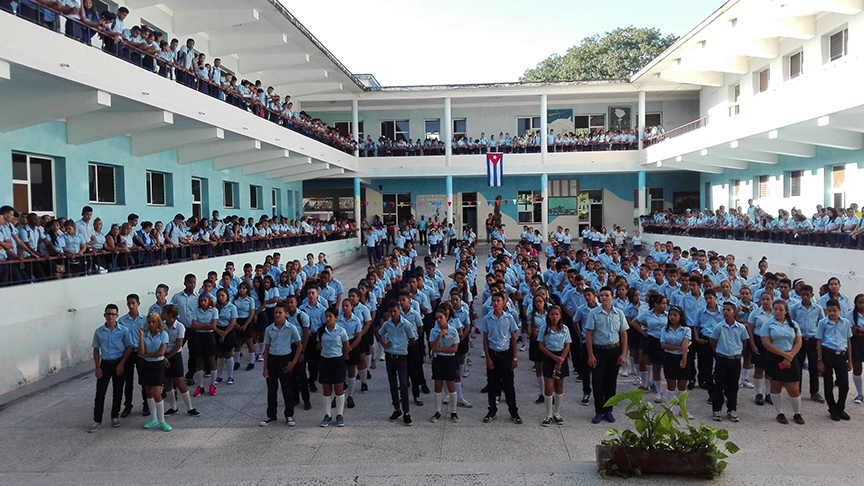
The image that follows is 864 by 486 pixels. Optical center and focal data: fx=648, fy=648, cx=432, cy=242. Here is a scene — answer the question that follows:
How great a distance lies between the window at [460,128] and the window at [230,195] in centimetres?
1351

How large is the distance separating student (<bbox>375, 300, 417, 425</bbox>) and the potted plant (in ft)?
8.82

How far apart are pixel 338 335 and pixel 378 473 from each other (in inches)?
77.4

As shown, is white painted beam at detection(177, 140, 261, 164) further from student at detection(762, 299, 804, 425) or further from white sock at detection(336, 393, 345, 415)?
student at detection(762, 299, 804, 425)

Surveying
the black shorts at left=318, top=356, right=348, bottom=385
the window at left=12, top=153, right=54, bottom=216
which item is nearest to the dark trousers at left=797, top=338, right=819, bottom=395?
the black shorts at left=318, top=356, right=348, bottom=385

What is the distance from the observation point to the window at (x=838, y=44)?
1812cm

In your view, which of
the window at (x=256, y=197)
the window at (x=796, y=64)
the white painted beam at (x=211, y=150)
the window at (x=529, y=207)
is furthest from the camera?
the window at (x=529, y=207)

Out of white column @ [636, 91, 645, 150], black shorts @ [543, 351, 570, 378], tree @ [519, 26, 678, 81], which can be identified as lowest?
black shorts @ [543, 351, 570, 378]

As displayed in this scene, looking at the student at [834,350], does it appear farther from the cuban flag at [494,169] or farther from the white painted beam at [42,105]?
the cuban flag at [494,169]

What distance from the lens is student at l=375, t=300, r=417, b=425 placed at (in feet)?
26.2

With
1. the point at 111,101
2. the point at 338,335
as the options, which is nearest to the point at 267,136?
the point at 111,101

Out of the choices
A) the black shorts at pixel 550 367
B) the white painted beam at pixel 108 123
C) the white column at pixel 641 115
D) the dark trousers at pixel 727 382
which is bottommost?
the dark trousers at pixel 727 382

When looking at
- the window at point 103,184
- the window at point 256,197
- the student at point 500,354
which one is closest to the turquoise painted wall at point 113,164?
the window at point 103,184

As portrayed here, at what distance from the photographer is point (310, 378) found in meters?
9.31

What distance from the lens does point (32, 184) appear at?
12.8 metres
